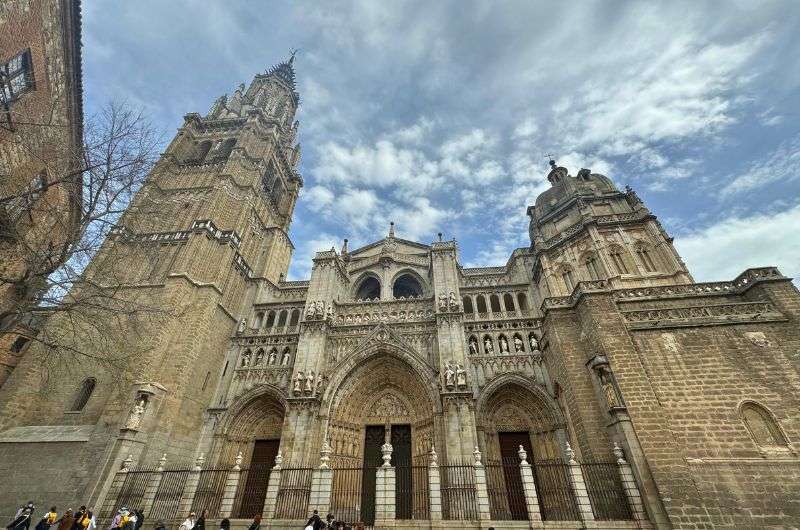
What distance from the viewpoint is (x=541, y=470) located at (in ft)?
42.8

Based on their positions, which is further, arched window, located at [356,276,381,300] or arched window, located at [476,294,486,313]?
arched window, located at [356,276,381,300]

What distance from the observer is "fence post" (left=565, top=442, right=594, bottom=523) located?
8867 mm

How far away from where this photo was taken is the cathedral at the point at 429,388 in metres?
9.58

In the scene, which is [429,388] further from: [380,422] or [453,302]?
[453,302]

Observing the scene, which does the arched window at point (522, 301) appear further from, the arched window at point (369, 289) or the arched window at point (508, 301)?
the arched window at point (369, 289)

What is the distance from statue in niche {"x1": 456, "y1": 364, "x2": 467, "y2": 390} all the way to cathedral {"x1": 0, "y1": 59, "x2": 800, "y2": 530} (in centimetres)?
9

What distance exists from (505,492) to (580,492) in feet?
11.9

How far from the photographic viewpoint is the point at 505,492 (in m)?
12.1

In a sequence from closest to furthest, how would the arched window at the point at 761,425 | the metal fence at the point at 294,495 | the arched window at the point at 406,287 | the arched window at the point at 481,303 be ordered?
1. the arched window at the point at 761,425
2. the metal fence at the point at 294,495
3. the arched window at the point at 481,303
4. the arched window at the point at 406,287

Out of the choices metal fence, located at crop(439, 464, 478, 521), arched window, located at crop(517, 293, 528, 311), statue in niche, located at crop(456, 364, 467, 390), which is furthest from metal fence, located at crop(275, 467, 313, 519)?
arched window, located at crop(517, 293, 528, 311)

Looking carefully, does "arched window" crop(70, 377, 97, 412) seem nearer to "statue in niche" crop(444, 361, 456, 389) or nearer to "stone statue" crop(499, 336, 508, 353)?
"statue in niche" crop(444, 361, 456, 389)

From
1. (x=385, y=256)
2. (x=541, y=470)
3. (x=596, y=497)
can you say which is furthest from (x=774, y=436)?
(x=385, y=256)

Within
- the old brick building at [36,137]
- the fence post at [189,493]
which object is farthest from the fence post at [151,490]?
the old brick building at [36,137]

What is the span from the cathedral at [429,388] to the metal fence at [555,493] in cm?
10
